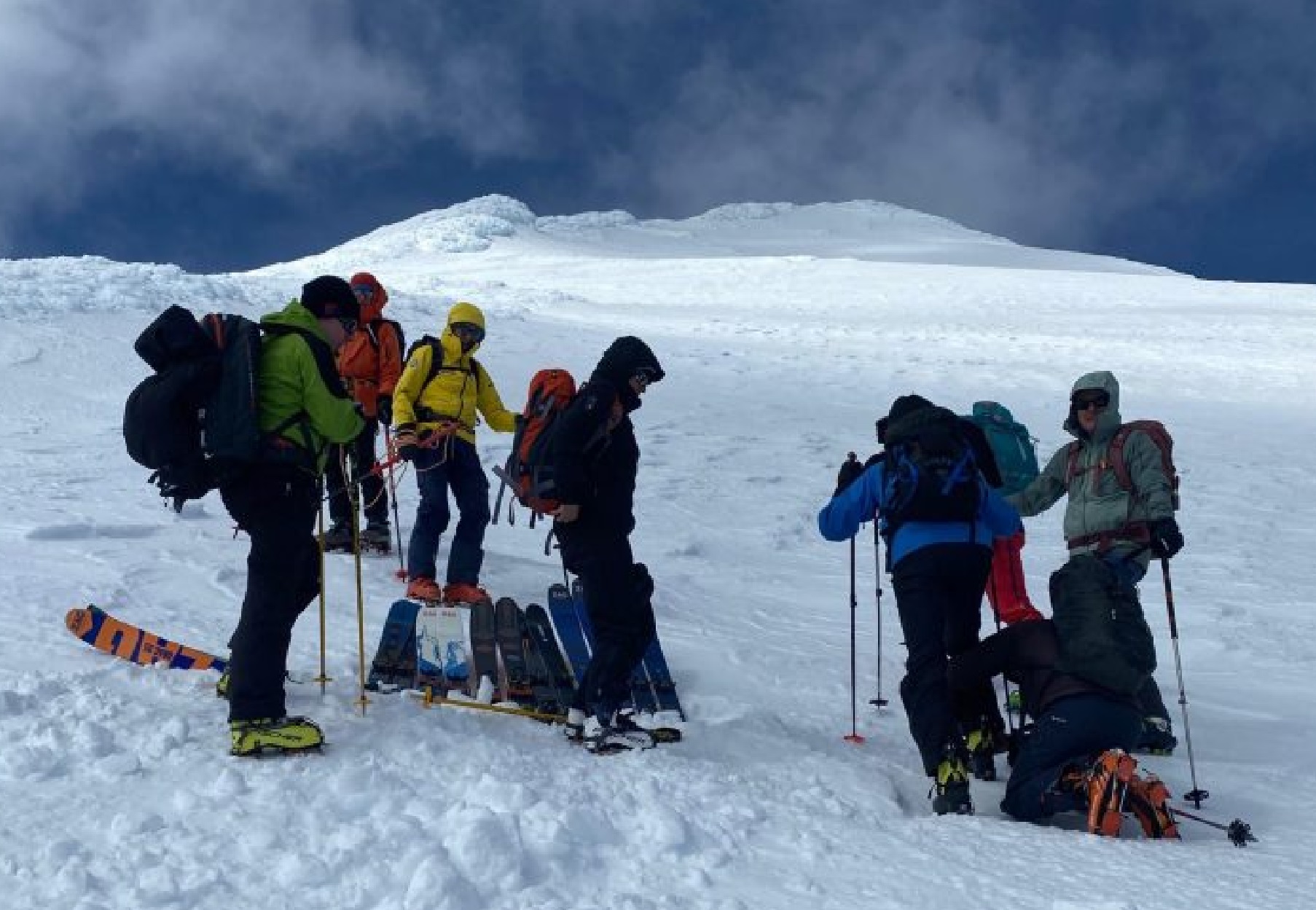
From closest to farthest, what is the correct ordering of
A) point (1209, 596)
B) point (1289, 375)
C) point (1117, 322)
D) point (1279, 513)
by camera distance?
point (1209, 596), point (1279, 513), point (1289, 375), point (1117, 322)

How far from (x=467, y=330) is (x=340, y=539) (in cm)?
222

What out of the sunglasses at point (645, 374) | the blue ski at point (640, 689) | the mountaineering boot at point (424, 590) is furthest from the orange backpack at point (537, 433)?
the mountaineering boot at point (424, 590)

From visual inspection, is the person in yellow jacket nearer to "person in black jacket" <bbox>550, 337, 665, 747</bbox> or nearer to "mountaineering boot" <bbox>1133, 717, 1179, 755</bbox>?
"person in black jacket" <bbox>550, 337, 665, 747</bbox>

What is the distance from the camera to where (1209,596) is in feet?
33.1

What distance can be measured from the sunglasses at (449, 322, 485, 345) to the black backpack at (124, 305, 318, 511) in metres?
2.92

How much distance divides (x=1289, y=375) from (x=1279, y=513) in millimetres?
10682

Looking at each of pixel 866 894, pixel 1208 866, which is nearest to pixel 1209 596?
pixel 1208 866

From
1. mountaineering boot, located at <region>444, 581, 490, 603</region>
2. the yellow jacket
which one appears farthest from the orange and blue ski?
the yellow jacket

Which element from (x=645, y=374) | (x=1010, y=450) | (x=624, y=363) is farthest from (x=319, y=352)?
(x=1010, y=450)

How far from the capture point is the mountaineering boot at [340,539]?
28.6ft

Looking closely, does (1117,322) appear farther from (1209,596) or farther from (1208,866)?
(1208,866)

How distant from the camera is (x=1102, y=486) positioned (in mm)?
6621

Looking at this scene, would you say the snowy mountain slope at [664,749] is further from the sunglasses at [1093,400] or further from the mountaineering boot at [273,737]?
the sunglasses at [1093,400]

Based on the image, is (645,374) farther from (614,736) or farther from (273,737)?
(273,737)
